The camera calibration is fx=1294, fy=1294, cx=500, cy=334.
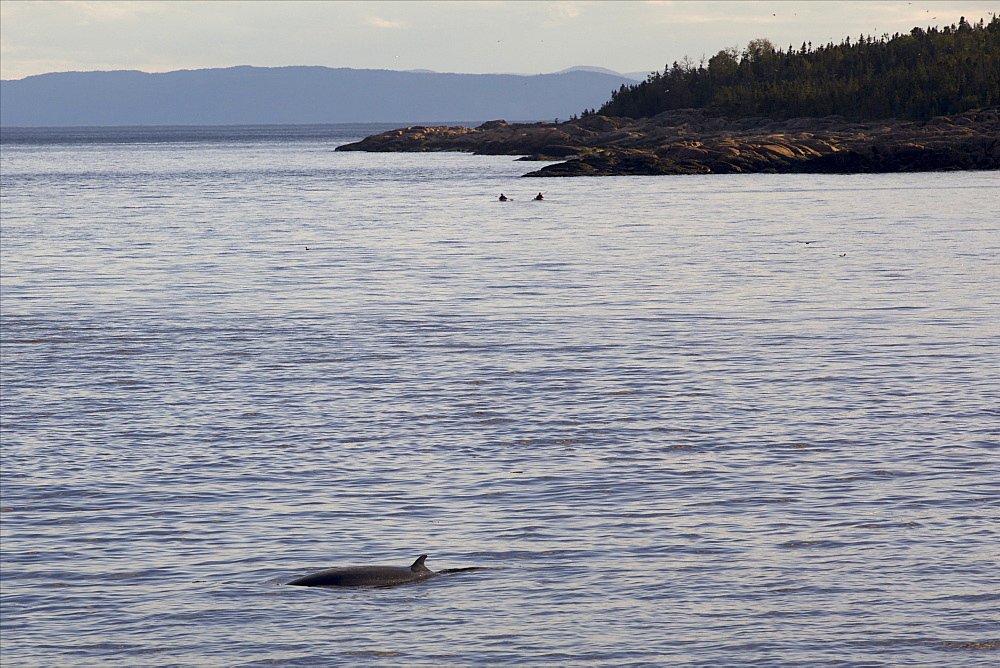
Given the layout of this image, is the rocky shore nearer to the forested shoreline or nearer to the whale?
the forested shoreline

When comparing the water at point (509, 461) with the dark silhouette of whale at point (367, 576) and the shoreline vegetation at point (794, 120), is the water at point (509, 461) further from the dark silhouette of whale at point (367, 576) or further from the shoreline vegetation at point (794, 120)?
the shoreline vegetation at point (794, 120)

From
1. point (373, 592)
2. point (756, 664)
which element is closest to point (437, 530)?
point (373, 592)

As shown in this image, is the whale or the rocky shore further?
the rocky shore

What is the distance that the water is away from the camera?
1007cm

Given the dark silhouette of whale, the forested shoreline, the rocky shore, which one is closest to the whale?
the dark silhouette of whale

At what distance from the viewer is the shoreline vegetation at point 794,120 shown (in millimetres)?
96500

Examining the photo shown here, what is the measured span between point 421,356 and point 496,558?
1137 centimetres

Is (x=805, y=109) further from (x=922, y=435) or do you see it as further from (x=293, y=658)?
(x=293, y=658)

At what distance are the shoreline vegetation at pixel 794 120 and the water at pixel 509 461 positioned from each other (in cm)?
5968

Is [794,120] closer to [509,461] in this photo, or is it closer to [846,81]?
[846,81]

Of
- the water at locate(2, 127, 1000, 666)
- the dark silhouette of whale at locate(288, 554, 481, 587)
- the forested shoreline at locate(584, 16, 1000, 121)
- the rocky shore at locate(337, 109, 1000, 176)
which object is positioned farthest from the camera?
the forested shoreline at locate(584, 16, 1000, 121)

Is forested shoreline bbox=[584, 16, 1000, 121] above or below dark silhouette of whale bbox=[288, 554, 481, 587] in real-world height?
above

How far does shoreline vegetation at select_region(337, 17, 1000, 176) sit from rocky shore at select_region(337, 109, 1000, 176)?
0.13 metres

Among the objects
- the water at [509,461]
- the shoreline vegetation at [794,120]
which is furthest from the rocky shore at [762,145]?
the water at [509,461]
